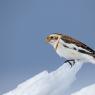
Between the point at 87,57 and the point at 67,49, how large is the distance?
98 mm

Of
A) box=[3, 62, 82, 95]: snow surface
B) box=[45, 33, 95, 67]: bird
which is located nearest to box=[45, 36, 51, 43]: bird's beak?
box=[45, 33, 95, 67]: bird

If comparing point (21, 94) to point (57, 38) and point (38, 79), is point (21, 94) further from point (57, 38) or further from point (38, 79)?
point (57, 38)

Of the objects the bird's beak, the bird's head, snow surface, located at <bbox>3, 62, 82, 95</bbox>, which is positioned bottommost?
snow surface, located at <bbox>3, 62, 82, 95</bbox>

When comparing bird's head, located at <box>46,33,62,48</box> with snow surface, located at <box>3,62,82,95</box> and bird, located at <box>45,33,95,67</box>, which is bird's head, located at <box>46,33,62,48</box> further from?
snow surface, located at <box>3,62,82,95</box>

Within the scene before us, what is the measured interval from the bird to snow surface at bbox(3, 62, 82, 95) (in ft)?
0.11

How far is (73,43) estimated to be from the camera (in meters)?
2.01

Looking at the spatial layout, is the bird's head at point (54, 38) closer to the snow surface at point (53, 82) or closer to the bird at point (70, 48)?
the bird at point (70, 48)

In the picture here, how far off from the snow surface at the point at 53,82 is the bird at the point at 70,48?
0.11 ft

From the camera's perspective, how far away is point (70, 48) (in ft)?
6.56

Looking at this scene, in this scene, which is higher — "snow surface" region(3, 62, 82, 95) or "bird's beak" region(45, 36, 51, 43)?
"bird's beak" region(45, 36, 51, 43)

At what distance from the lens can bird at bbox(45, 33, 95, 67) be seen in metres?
1.98

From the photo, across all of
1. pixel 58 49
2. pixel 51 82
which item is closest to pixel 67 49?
→ pixel 58 49

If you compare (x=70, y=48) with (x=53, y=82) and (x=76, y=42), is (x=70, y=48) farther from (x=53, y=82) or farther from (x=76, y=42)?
(x=53, y=82)

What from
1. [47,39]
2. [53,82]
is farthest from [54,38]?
[53,82]
